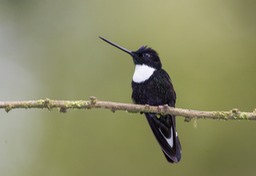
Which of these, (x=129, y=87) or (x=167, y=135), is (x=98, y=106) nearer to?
(x=167, y=135)

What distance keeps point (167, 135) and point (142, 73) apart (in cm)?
54

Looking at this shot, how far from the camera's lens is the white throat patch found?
419cm

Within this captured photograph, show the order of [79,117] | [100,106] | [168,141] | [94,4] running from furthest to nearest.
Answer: [94,4]
[79,117]
[168,141]
[100,106]

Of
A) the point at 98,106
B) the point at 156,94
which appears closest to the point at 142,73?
the point at 156,94

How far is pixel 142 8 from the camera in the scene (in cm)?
757

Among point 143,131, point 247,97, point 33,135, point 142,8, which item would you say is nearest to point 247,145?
point 247,97

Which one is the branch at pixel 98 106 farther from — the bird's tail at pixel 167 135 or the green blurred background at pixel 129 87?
the green blurred background at pixel 129 87

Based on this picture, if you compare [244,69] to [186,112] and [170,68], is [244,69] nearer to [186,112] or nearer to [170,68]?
[170,68]

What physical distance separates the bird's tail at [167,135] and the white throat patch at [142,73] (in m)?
0.30

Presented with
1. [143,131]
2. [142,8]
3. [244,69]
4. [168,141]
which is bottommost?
[168,141]

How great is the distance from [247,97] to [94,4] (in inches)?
110

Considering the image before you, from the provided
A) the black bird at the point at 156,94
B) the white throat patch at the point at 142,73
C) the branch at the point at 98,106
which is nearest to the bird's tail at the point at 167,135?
the black bird at the point at 156,94

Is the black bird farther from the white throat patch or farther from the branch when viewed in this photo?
the branch

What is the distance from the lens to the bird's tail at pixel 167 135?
12.9ft
